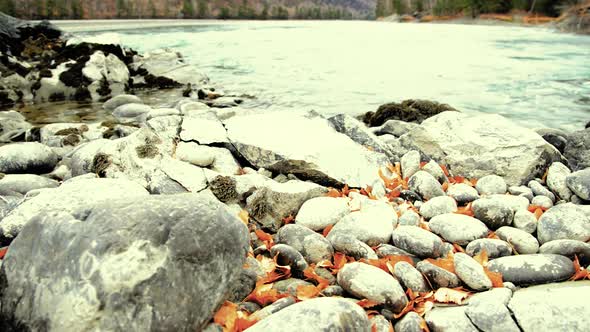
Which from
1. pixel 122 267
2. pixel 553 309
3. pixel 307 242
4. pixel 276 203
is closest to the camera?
pixel 122 267

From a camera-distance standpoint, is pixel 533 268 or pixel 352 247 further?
pixel 352 247

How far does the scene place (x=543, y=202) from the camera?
4.75m

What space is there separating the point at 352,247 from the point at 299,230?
0.52m

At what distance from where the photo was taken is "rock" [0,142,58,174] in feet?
19.9

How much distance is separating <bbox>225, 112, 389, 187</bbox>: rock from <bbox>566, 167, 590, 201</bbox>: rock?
6.80 feet

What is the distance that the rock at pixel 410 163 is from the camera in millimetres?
5625

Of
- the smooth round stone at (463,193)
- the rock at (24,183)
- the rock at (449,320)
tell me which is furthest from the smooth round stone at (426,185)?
the rock at (24,183)

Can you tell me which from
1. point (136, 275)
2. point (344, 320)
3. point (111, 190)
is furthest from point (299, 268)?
point (111, 190)

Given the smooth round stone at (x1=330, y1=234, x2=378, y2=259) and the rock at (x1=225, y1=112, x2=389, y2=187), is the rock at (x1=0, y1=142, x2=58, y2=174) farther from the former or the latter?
the smooth round stone at (x1=330, y1=234, x2=378, y2=259)

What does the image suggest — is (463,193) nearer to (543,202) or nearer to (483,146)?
(543,202)

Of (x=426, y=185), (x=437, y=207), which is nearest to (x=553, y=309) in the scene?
(x=437, y=207)

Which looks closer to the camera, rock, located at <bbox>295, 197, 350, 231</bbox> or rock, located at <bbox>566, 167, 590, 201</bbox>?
rock, located at <bbox>295, 197, 350, 231</bbox>

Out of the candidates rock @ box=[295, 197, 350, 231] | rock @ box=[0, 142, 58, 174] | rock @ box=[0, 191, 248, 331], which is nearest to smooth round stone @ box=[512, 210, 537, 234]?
rock @ box=[295, 197, 350, 231]

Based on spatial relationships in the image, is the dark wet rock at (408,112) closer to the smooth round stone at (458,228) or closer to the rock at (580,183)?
the rock at (580,183)
